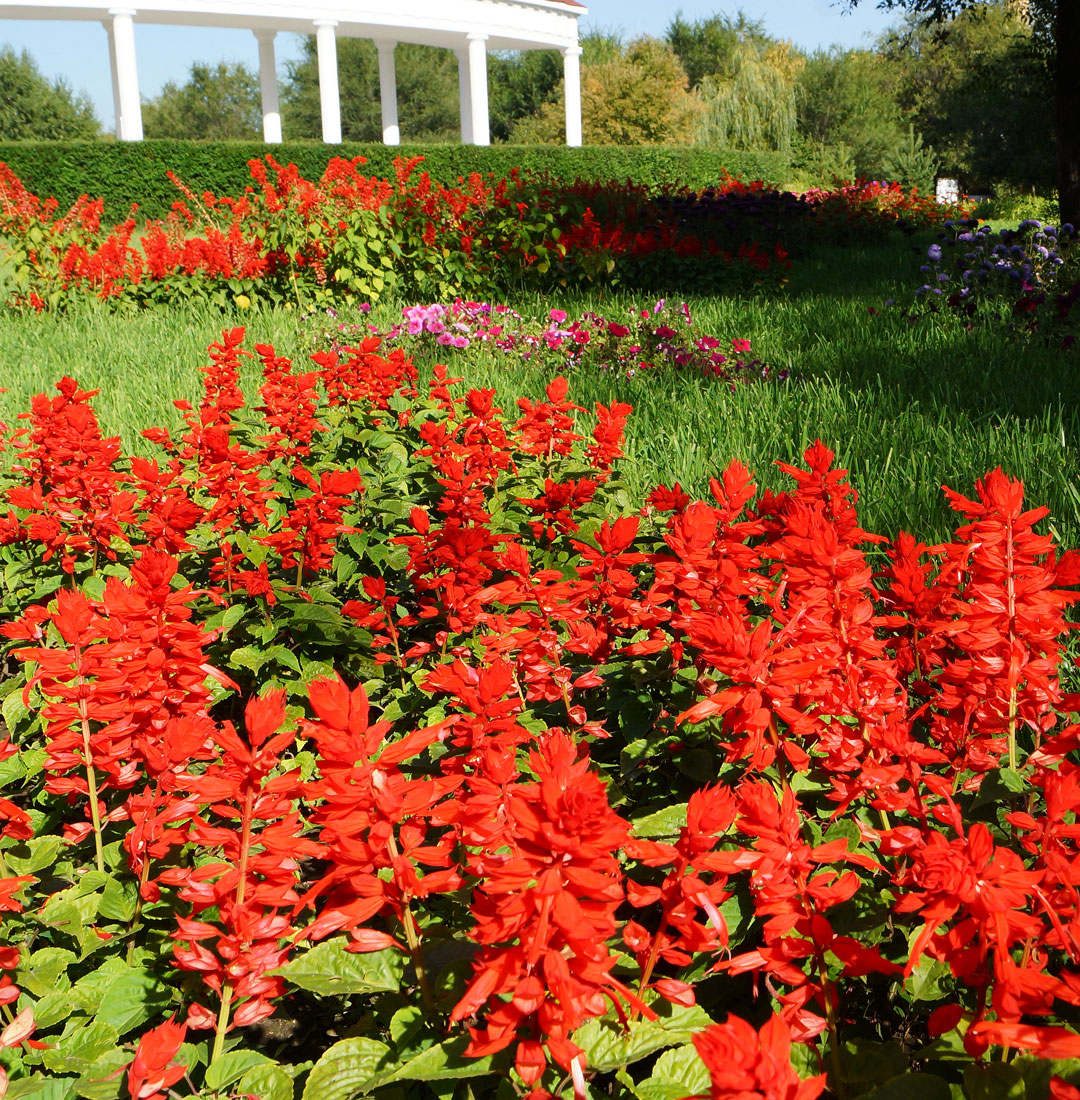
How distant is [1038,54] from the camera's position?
13578 millimetres

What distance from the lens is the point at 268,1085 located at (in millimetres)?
1015

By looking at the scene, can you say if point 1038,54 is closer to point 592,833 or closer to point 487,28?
point 592,833

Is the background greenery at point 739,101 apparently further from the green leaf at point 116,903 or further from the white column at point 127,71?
the green leaf at point 116,903

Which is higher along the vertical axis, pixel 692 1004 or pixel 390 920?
pixel 692 1004

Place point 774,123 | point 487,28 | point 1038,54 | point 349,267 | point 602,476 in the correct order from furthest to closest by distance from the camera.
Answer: point 774,123 → point 487,28 → point 1038,54 → point 349,267 → point 602,476

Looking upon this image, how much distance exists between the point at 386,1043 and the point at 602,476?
5.25ft

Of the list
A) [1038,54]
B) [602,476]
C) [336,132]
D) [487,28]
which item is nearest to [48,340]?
[602,476]

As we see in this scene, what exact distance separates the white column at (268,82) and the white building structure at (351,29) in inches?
1.2

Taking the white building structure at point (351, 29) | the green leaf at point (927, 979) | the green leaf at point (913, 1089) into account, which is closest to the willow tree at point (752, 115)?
the white building structure at point (351, 29)

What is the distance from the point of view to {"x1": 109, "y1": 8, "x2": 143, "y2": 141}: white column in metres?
23.9

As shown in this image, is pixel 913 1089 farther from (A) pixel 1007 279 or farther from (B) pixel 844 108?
(B) pixel 844 108

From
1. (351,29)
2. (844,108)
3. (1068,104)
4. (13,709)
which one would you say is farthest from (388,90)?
(13,709)

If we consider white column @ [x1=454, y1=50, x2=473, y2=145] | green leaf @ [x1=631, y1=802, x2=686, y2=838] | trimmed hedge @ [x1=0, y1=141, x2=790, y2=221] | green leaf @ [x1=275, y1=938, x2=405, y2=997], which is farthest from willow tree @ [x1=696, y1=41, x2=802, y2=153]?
green leaf @ [x1=275, y1=938, x2=405, y2=997]

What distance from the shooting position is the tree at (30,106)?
152 ft
